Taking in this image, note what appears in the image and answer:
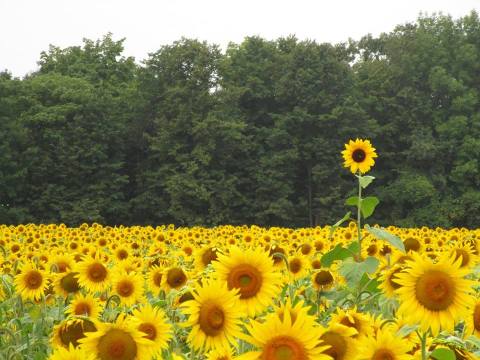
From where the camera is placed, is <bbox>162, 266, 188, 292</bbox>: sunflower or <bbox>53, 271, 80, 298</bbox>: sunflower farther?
<bbox>53, 271, 80, 298</bbox>: sunflower

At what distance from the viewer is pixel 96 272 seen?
4.84m

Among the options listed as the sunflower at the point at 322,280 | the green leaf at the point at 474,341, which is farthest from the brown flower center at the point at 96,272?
the green leaf at the point at 474,341

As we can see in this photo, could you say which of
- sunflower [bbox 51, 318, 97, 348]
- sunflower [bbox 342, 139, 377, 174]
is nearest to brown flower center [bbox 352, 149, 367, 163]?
sunflower [bbox 342, 139, 377, 174]

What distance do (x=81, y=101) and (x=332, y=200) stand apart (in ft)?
47.4

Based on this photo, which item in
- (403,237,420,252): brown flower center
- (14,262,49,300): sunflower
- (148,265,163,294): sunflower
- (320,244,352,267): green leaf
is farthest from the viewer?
(403,237,420,252): brown flower center

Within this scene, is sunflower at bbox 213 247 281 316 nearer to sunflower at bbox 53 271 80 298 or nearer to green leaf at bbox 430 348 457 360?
green leaf at bbox 430 348 457 360

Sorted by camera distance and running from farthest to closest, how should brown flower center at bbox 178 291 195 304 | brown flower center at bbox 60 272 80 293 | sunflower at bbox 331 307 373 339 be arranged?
brown flower center at bbox 60 272 80 293 → brown flower center at bbox 178 291 195 304 → sunflower at bbox 331 307 373 339

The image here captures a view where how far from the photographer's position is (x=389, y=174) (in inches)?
1581

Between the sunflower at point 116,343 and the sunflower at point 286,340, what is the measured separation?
25.8 inches

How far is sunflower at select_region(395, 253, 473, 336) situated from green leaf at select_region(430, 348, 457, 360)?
62mm

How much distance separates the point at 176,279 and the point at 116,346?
239 cm

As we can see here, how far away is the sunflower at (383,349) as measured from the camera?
2.09 m

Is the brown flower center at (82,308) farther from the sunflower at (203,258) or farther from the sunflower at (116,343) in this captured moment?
the sunflower at (116,343)

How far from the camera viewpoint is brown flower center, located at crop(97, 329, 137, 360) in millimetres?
2359
